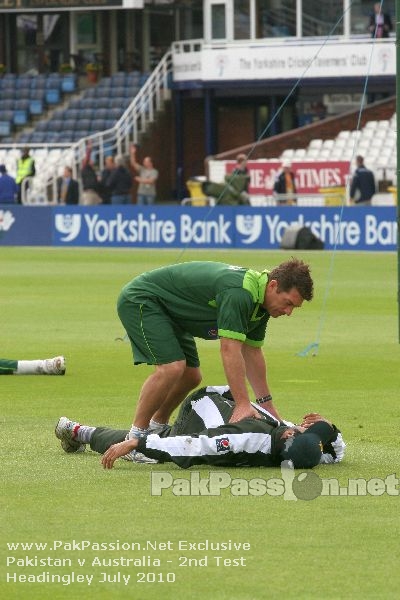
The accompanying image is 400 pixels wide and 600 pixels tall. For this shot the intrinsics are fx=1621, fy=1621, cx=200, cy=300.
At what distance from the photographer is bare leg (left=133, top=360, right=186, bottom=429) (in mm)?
10156

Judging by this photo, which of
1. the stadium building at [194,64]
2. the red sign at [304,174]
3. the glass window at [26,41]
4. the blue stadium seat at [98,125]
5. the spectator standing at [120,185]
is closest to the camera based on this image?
the spectator standing at [120,185]

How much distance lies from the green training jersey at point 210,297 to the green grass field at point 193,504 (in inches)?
35.7

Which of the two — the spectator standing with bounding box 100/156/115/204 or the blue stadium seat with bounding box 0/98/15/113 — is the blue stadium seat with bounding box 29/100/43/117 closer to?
the blue stadium seat with bounding box 0/98/15/113

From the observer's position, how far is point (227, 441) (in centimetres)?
969

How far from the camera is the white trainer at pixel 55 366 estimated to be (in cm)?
1545

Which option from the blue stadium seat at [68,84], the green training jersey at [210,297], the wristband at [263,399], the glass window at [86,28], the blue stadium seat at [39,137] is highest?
the glass window at [86,28]

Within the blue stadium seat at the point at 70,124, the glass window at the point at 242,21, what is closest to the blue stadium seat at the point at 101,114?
the blue stadium seat at the point at 70,124

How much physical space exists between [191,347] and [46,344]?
28.9ft

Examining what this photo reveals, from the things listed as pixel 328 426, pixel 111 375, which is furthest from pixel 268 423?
pixel 111 375

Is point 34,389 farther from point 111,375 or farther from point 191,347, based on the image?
point 191,347

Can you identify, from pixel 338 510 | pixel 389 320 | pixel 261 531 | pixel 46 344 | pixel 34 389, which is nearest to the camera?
pixel 261 531

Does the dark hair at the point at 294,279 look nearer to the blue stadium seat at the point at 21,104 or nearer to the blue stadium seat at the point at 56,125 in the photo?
the blue stadium seat at the point at 56,125

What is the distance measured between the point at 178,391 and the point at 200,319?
62 centimetres

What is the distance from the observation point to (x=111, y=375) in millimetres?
16062
